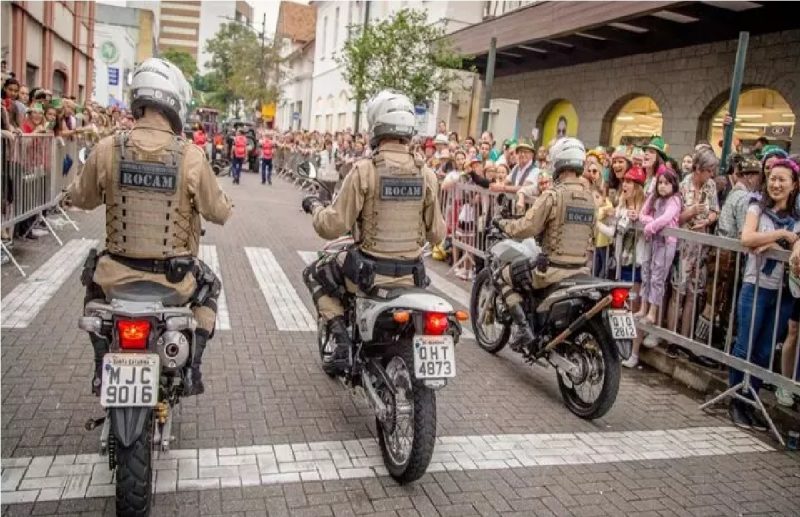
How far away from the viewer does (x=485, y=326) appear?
21.6 ft

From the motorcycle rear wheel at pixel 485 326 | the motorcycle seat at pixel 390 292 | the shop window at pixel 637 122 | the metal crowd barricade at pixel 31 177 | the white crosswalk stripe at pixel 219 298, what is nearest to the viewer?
the motorcycle seat at pixel 390 292

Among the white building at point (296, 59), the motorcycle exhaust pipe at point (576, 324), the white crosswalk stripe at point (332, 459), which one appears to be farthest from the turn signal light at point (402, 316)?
the white building at point (296, 59)

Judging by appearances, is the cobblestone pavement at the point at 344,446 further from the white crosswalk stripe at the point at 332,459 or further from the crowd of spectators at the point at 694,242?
the crowd of spectators at the point at 694,242

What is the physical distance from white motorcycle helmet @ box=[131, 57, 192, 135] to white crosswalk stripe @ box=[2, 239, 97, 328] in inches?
129

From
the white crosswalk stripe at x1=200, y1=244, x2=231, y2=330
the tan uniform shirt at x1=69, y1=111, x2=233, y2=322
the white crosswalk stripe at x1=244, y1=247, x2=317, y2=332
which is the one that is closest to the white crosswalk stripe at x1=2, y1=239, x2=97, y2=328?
the white crosswalk stripe at x1=200, y1=244, x2=231, y2=330

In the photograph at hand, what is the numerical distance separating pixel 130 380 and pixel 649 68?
13.4 m

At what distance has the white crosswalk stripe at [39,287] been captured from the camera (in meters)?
6.18

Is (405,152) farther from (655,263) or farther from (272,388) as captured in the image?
(655,263)

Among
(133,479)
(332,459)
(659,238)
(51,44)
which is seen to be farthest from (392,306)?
(51,44)

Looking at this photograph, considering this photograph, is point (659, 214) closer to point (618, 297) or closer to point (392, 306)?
point (618, 297)

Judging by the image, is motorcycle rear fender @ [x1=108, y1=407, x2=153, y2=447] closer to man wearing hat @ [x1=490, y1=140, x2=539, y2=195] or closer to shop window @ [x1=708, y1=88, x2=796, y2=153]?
man wearing hat @ [x1=490, y1=140, x2=539, y2=195]

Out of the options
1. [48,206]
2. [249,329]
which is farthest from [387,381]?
[48,206]

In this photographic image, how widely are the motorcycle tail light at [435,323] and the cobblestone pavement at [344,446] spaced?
33.4 inches

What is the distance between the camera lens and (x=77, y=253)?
355 inches
